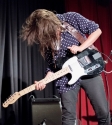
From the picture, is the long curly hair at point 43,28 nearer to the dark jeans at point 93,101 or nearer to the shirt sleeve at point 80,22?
the shirt sleeve at point 80,22

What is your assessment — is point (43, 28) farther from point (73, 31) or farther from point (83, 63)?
point (83, 63)

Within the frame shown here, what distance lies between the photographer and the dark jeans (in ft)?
5.31

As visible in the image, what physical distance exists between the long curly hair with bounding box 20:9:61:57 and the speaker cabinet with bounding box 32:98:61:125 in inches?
23.4

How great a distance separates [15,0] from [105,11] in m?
1.24

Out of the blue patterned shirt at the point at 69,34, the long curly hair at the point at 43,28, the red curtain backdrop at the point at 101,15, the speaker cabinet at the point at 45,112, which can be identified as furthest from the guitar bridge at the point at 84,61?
the red curtain backdrop at the point at 101,15

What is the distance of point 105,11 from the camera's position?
331 cm

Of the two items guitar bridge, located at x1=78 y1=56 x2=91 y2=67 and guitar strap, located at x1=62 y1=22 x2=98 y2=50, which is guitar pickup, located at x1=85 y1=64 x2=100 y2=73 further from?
guitar strap, located at x1=62 y1=22 x2=98 y2=50

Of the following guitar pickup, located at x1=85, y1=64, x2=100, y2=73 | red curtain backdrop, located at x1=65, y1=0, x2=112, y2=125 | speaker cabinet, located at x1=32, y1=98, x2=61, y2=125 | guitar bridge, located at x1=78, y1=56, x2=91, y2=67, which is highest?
red curtain backdrop, located at x1=65, y1=0, x2=112, y2=125

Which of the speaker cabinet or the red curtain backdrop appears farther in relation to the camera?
the red curtain backdrop

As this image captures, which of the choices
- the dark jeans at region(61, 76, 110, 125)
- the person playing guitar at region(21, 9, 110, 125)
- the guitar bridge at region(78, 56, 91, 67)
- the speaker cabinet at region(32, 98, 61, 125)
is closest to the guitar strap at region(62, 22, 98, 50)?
the person playing guitar at region(21, 9, 110, 125)

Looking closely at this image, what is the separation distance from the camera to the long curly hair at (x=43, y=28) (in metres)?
1.60

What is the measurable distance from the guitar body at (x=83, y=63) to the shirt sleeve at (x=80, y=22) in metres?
0.15

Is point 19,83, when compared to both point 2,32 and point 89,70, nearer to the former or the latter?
point 2,32

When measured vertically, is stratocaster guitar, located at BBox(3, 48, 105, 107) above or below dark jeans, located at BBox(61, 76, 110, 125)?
above
